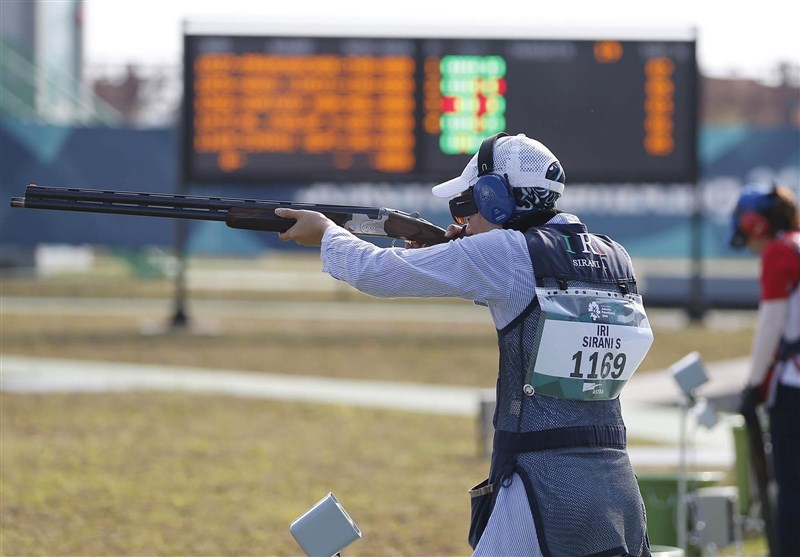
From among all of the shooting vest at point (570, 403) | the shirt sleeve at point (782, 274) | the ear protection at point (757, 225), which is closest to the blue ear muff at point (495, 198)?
the shooting vest at point (570, 403)

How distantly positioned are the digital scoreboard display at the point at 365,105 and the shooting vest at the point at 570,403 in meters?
16.2

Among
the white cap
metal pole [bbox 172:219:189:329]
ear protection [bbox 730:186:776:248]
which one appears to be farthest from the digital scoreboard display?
the white cap

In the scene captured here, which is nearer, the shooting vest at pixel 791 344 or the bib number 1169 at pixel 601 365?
the bib number 1169 at pixel 601 365

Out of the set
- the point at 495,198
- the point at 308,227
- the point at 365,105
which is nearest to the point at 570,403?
the point at 495,198

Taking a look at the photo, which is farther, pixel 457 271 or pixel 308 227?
pixel 308 227

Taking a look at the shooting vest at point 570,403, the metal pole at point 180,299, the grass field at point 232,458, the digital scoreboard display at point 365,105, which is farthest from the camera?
the metal pole at point 180,299

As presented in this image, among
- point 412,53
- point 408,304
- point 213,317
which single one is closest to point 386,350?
point 412,53

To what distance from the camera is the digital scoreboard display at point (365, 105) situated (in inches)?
792

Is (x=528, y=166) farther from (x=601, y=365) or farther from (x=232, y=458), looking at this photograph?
(x=232, y=458)

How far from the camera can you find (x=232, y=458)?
10852 mm

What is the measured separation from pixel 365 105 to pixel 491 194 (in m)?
16.5

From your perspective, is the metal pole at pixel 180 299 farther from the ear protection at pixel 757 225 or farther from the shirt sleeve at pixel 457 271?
the shirt sleeve at pixel 457 271

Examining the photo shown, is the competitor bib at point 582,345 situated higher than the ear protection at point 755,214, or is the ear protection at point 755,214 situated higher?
the ear protection at point 755,214

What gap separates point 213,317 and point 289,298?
6.42 m
